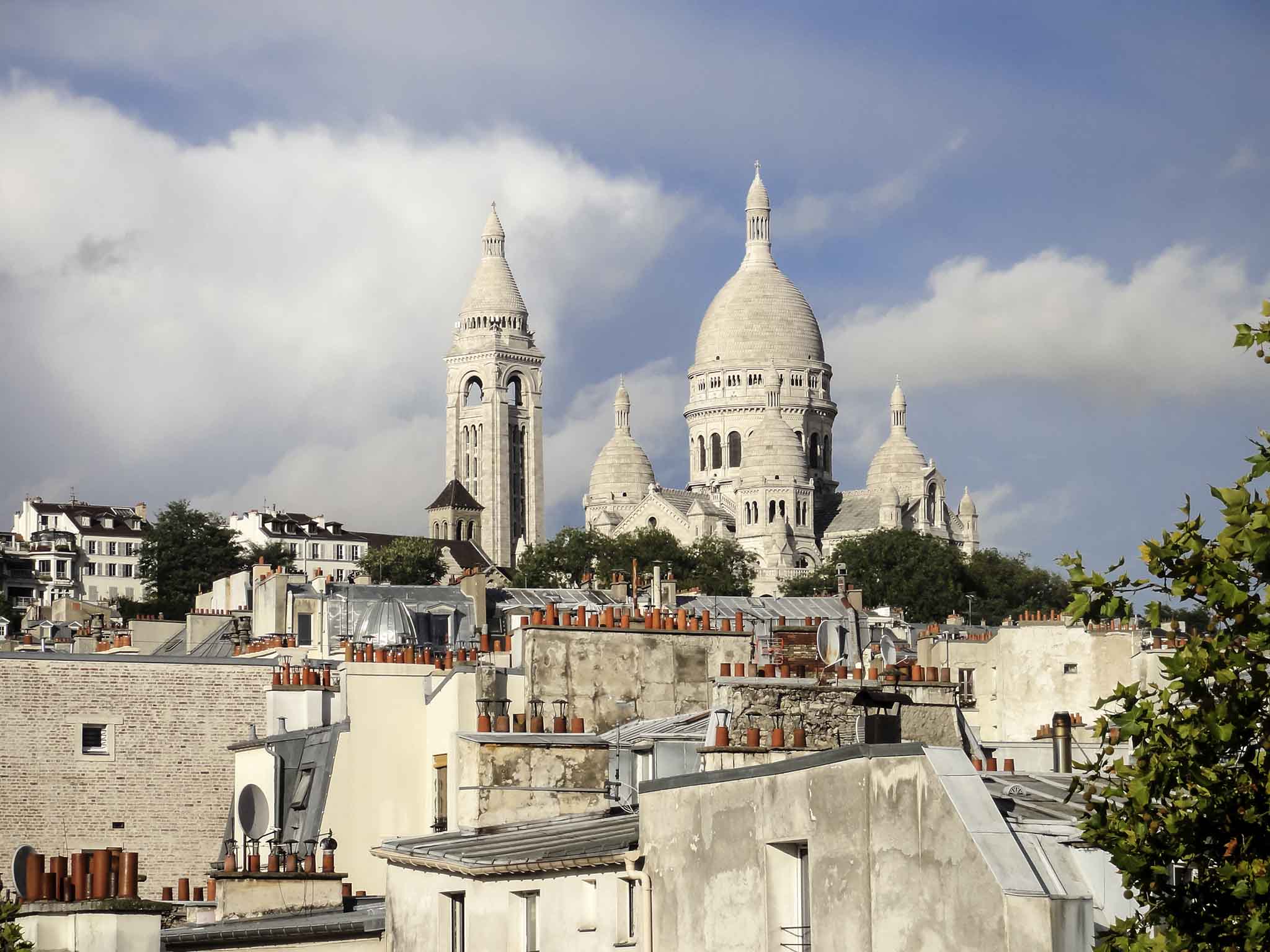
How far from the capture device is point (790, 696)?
19.9m

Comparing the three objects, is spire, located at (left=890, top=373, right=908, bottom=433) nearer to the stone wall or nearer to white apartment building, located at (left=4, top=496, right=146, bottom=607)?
white apartment building, located at (left=4, top=496, right=146, bottom=607)

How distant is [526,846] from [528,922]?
0.98 meters

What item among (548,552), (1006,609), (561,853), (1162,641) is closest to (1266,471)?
(561,853)

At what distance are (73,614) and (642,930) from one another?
264 feet

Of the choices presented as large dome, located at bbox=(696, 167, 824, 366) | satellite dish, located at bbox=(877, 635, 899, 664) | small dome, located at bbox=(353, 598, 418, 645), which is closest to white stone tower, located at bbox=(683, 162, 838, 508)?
large dome, located at bbox=(696, 167, 824, 366)

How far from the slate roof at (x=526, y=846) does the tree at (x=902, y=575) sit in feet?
353

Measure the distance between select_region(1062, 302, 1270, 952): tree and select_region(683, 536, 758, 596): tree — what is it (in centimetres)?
12216

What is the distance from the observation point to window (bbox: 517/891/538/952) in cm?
1789

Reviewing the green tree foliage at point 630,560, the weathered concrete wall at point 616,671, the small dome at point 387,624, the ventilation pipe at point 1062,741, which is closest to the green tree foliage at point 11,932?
the ventilation pipe at point 1062,741

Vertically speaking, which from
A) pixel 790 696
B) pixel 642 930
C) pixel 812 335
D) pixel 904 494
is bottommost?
pixel 642 930

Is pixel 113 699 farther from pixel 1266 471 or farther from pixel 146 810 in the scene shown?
pixel 1266 471

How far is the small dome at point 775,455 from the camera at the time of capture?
591ft

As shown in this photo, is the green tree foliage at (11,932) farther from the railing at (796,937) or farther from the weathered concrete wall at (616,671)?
the weathered concrete wall at (616,671)

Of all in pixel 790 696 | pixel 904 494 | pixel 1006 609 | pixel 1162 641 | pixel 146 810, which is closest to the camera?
pixel 790 696
